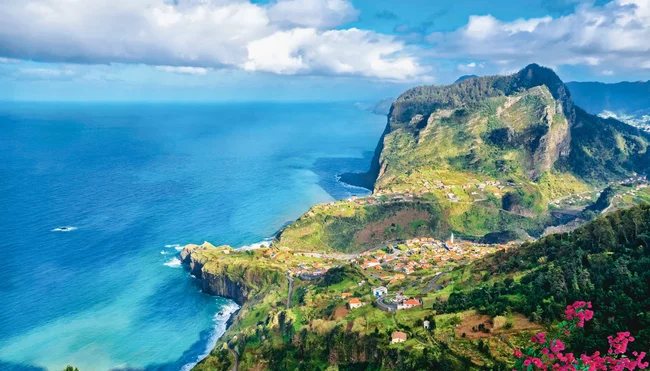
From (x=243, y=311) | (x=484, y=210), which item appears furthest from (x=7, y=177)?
(x=484, y=210)

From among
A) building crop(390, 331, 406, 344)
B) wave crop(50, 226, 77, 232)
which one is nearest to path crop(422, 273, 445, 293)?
building crop(390, 331, 406, 344)

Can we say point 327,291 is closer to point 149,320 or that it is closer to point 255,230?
point 149,320

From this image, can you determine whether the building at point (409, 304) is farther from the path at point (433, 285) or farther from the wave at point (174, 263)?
the wave at point (174, 263)

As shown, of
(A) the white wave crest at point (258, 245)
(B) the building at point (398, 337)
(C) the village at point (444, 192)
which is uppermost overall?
(C) the village at point (444, 192)

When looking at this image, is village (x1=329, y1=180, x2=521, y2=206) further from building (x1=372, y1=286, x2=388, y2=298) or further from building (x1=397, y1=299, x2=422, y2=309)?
building (x1=397, y1=299, x2=422, y2=309)

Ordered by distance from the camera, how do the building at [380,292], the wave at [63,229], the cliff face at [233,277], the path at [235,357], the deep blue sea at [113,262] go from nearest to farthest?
the path at [235,357] → the building at [380,292] → the deep blue sea at [113,262] → the cliff face at [233,277] → the wave at [63,229]

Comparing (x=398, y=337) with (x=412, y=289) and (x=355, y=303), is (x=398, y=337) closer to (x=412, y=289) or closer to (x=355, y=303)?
(x=355, y=303)

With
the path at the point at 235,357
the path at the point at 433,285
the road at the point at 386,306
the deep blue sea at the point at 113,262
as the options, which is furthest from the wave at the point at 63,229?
the path at the point at 433,285
